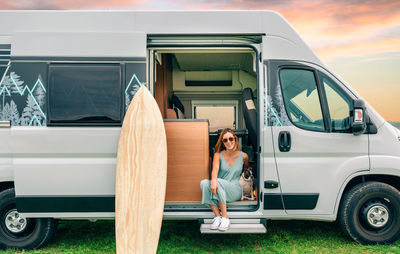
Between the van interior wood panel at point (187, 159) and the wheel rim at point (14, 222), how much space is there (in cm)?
186

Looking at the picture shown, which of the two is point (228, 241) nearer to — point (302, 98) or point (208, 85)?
point (302, 98)

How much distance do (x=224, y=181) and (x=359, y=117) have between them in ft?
5.73

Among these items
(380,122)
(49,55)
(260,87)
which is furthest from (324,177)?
(49,55)

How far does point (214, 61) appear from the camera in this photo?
6.13 meters

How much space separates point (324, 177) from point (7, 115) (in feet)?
12.5

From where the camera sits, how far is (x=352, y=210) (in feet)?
13.3

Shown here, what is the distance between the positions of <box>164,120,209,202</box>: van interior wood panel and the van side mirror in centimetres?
175

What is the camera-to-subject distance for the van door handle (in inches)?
155

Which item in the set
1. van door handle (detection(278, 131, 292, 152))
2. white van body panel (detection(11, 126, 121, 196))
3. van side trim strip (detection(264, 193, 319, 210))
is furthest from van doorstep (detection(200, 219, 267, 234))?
white van body panel (detection(11, 126, 121, 196))

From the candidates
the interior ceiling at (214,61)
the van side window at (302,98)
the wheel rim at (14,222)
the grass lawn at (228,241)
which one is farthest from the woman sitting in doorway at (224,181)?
the wheel rim at (14,222)

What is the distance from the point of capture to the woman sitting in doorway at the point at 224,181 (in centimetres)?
400

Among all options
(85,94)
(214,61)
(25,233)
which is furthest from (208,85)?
(25,233)

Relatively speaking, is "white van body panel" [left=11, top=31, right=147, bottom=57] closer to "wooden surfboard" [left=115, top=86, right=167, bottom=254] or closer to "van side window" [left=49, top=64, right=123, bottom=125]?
"van side window" [left=49, top=64, right=123, bottom=125]

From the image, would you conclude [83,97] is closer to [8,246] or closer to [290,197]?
[8,246]
